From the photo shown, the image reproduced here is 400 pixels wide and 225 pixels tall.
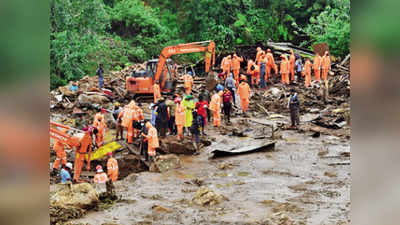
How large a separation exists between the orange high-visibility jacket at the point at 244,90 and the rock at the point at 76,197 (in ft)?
19.5

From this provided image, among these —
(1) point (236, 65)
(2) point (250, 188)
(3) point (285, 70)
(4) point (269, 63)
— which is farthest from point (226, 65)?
(2) point (250, 188)

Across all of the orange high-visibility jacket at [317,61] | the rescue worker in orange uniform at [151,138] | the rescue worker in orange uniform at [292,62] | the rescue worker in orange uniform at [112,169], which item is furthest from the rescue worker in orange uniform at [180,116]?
the orange high-visibility jacket at [317,61]

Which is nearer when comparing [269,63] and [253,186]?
[253,186]

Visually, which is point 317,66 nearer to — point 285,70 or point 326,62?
point 326,62

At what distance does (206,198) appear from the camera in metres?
7.89

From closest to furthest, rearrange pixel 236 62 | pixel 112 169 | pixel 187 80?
pixel 112 169 < pixel 236 62 < pixel 187 80

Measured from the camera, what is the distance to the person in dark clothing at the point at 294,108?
1097cm

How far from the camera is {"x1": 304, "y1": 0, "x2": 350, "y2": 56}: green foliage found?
1235 cm

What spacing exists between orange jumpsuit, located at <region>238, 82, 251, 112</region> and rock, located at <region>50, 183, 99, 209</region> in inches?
231

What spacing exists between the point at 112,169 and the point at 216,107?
11.1 ft

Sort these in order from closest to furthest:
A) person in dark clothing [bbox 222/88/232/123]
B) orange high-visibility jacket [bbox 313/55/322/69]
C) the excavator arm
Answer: person in dark clothing [bbox 222/88/232/123], the excavator arm, orange high-visibility jacket [bbox 313/55/322/69]

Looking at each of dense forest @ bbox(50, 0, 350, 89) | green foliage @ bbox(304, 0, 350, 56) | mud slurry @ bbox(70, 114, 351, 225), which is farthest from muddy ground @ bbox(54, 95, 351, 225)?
dense forest @ bbox(50, 0, 350, 89)

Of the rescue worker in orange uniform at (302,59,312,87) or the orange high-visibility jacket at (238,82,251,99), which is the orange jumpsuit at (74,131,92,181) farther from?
the rescue worker in orange uniform at (302,59,312,87)
